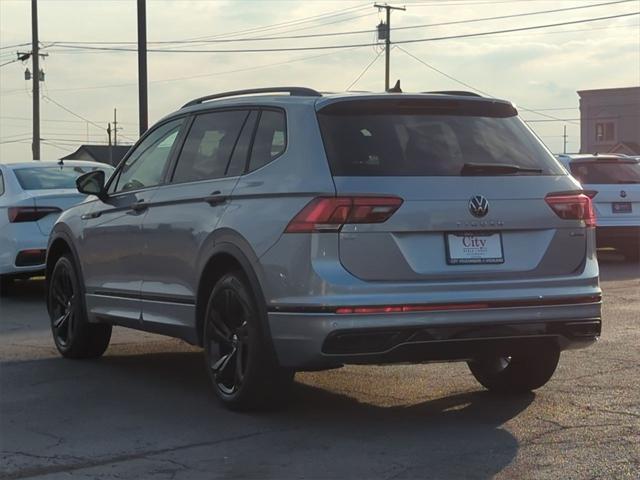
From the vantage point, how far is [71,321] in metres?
8.45

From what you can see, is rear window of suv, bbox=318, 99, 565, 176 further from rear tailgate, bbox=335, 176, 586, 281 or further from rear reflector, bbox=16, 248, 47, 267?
rear reflector, bbox=16, 248, 47, 267

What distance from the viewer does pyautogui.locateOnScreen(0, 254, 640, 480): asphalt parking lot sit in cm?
520

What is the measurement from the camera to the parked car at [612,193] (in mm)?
15891

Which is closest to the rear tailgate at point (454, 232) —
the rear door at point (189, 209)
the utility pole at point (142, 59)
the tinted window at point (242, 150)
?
the tinted window at point (242, 150)

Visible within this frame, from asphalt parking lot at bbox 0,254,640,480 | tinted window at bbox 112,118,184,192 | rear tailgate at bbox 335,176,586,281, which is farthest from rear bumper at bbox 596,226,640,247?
rear tailgate at bbox 335,176,586,281

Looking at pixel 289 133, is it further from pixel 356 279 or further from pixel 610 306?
pixel 610 306

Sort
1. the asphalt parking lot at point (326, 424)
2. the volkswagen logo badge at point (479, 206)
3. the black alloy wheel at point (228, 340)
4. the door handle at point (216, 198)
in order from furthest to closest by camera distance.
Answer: the door handle at point (216, 198)
the black alloy wheel at point (228, 340)
the volkswagen logo badge at point (479, 206)
the asphalt parking lot at point (326, 424)

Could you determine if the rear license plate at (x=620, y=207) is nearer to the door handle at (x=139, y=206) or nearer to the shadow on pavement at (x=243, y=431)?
the shadow on pavement at (x=243, y=431)

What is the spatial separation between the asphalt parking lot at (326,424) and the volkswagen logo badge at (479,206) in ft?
3.88

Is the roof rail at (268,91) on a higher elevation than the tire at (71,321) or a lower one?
higher

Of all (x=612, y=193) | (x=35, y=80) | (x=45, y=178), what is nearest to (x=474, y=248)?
(x=45, y=178)

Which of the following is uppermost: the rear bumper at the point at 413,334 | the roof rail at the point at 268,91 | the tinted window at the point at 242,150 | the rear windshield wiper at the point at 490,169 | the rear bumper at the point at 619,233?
the roof rail at the point at 268,91

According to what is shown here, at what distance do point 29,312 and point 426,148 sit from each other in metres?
6.80

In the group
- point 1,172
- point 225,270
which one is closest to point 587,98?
point 1,172
